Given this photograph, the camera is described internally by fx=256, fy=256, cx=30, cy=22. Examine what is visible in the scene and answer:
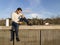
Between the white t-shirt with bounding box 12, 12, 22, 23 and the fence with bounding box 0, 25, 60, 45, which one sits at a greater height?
the white t-shirt with bounding box 12, 12, 22, 23

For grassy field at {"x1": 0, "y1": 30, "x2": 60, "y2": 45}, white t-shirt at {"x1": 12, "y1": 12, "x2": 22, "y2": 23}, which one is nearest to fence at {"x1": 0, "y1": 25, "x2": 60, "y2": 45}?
grassy field at {"x1": 0, "y1": 30, "x2": 60, "y2": 45}

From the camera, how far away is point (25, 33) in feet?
41.6

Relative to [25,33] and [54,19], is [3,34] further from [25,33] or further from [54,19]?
[54,19]

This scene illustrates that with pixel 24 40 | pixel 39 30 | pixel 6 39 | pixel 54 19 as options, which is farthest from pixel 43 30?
pixel 54 19

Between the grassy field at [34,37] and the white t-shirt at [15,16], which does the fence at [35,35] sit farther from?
the white t-shirt at [15,16]

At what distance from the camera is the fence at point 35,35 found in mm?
12562

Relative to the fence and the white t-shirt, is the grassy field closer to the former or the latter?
the fence

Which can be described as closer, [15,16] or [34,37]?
[15,16]

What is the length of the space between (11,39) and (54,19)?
14.1ft

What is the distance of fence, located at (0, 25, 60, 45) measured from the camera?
41.2 feet

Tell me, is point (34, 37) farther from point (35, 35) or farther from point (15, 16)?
point (15, 16)

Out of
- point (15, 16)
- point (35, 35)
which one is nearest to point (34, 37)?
point (35, 35)

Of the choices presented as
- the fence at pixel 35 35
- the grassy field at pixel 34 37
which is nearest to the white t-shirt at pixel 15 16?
the fence at pixel 35 35

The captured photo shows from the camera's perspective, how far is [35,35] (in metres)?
12.7
